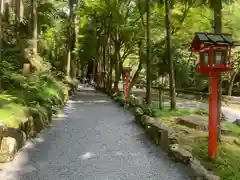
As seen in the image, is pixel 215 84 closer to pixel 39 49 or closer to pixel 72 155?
pixel 72 155

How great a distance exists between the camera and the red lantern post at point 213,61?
6.54 meters

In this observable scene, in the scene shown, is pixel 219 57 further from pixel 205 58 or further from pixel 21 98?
pixel 21 98

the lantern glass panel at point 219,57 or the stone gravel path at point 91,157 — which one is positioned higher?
the lantern glass panel at point 219,57

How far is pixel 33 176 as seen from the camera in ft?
18.6

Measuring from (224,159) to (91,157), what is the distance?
9.58 ft

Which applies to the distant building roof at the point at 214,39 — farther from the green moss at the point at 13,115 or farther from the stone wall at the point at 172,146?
the green moss at the point at 13,115

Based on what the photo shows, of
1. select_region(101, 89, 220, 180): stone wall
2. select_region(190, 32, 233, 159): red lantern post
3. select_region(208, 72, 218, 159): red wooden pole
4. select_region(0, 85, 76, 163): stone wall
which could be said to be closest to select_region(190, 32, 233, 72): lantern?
select_region(190, 32, 233, 159): red lantern post

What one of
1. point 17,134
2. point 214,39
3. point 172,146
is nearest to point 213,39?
point 214,39

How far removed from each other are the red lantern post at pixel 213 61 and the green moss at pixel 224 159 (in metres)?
0.23

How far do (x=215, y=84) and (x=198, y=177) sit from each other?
208 centimetres

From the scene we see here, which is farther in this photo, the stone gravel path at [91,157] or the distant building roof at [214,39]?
the distant building roof at [214,39]

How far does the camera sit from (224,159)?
6.87m

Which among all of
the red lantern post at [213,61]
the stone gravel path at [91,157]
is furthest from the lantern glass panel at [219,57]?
the stone gravel path at [91,157]

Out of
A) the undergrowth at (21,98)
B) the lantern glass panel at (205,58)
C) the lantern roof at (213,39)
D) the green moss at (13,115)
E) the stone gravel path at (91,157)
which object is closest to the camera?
the stone gravel path at (91,157)
